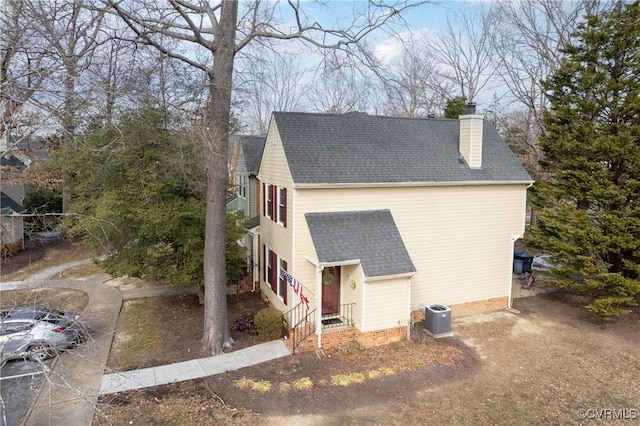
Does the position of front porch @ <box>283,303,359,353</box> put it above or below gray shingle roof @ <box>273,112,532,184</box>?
below

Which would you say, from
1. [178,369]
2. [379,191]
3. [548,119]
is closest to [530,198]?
[548,119]

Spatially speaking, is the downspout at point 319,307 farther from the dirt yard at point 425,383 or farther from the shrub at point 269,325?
the shrub at point 269,325

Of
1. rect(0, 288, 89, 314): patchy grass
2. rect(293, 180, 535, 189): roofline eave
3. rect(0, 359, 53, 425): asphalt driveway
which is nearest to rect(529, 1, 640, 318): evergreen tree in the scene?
rect(293, 180, 535, 189): roofline eave

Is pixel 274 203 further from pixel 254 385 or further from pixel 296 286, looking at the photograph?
pixel 254 385

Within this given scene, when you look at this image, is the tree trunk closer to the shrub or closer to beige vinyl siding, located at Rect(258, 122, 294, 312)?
the shrub

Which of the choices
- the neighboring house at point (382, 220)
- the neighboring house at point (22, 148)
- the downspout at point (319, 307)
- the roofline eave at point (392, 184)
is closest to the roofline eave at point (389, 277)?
the neighboring house at point (382, 220)

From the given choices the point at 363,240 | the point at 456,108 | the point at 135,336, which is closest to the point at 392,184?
the point at 363,240

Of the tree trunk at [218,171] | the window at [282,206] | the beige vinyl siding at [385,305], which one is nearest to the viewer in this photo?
the tree trunk at [218,171]
